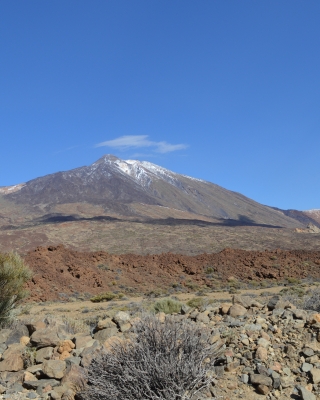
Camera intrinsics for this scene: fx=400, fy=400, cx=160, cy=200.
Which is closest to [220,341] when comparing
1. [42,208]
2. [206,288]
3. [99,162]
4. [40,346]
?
[40,346]

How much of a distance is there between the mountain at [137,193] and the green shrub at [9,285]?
3158 inches

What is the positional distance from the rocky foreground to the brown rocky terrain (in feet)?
45.8

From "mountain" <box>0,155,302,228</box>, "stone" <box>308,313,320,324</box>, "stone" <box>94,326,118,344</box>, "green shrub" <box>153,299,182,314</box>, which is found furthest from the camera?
"mountain" <box>0,155,302,228</box>

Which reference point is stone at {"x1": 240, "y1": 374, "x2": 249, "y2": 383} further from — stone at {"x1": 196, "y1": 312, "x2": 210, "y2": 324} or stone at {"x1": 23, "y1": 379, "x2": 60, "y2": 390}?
stone at {"x1": 23, "y1": 379, "x2": 60, "y2": 390}

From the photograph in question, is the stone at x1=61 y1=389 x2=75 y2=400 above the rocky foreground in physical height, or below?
below

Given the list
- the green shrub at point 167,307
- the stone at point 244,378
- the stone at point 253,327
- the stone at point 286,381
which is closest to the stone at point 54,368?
the stone at point 244,378

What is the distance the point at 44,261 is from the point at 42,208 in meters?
73.6

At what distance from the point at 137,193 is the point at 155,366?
11837 cm

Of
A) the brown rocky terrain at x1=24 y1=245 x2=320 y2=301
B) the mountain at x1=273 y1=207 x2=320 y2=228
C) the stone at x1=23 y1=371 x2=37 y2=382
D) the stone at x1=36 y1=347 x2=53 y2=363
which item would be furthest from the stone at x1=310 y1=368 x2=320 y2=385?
the mountain at x1=273 y1=207 x2=320 y2=228

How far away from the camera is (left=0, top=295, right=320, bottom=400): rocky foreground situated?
4223 mm

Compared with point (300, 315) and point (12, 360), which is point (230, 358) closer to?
point (300, 315)

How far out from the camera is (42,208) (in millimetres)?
93562

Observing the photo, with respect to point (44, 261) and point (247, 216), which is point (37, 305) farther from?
point (247, 216)

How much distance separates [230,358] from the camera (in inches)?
185
